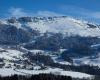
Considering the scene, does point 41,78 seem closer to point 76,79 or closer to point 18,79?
point 18,79

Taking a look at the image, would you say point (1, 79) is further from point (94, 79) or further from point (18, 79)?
point (94, 79)

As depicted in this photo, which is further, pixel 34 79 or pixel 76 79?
pixel 76 79

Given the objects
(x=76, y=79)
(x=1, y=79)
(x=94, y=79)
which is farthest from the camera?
(x=94, y=79)

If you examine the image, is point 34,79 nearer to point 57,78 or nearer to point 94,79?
point 57,78

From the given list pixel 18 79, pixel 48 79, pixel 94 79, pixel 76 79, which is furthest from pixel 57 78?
pixel 94 79

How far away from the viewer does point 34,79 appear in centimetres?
13925

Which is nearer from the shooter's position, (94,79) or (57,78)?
(57,78)

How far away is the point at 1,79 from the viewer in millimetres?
135750

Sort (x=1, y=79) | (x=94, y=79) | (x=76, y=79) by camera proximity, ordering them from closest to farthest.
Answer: (x=1, y=79) → (x=76, y=79) → (x=94, y=79)

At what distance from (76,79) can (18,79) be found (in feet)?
122

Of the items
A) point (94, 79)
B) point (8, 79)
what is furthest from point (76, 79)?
point (8, 79)

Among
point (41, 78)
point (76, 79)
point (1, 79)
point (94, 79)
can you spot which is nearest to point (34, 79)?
point (41, 78)

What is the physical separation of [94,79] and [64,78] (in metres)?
50.4

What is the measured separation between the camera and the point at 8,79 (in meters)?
137
